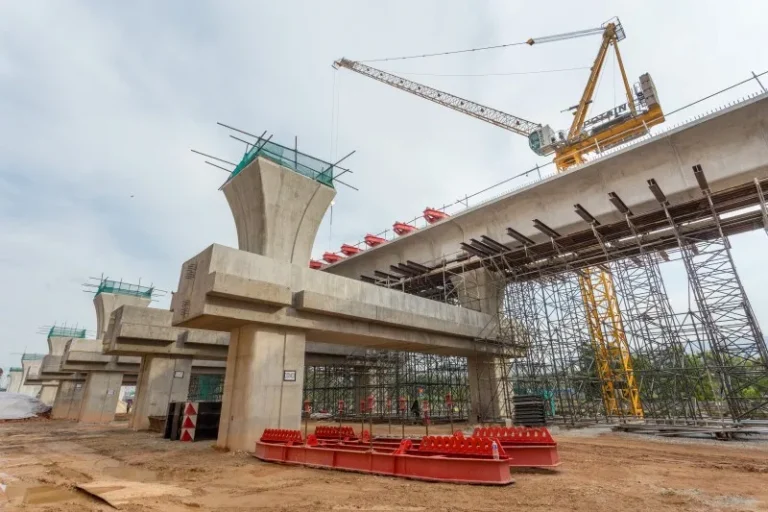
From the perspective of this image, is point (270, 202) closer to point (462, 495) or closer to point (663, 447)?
point (462, 495)

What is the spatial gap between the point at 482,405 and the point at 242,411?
11.7 m

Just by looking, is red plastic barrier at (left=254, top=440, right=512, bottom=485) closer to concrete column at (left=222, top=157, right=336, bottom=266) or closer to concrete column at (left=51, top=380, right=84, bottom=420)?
concrete column at (left=222, top=157, right=336, bottom=266)

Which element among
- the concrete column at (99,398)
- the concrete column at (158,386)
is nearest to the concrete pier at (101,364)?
the concrete column at (99,398)

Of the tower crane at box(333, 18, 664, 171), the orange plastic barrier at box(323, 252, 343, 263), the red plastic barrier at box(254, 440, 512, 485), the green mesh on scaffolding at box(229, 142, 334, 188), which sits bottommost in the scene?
the red plastic barrier at box(254, 440, 512, 485)

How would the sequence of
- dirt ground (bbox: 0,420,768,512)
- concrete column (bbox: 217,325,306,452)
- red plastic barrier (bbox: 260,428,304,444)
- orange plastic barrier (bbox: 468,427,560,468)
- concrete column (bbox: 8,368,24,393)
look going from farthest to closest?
1. concrete column (bbox: 8,368,24,393)
2. concrete column (bbox: 217,325,306,452)
3. red plastic barrier (bbox: 260,428,304,444)
4. orange plastic barrier (bbox: 468,427,560,468)
5. dirt ground (bbox: 0,420,768,512)

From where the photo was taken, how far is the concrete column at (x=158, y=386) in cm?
1970

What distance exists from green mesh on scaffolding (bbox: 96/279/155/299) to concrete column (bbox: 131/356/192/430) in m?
12.4

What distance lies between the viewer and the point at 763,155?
13.0 meters

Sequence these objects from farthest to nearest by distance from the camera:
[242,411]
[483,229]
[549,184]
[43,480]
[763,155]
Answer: [483,229], [549,184], [763,155], [242,411], [43,480]

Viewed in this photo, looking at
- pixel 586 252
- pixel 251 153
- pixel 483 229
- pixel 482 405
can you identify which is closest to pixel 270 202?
pixel 251 153

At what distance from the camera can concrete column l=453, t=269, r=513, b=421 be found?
18.0 metres

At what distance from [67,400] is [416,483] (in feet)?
137

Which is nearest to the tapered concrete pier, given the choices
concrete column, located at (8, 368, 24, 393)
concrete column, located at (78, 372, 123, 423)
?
concrete column, located at (78, 372, 123, 423)

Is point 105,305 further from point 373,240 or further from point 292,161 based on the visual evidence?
point 292,161
